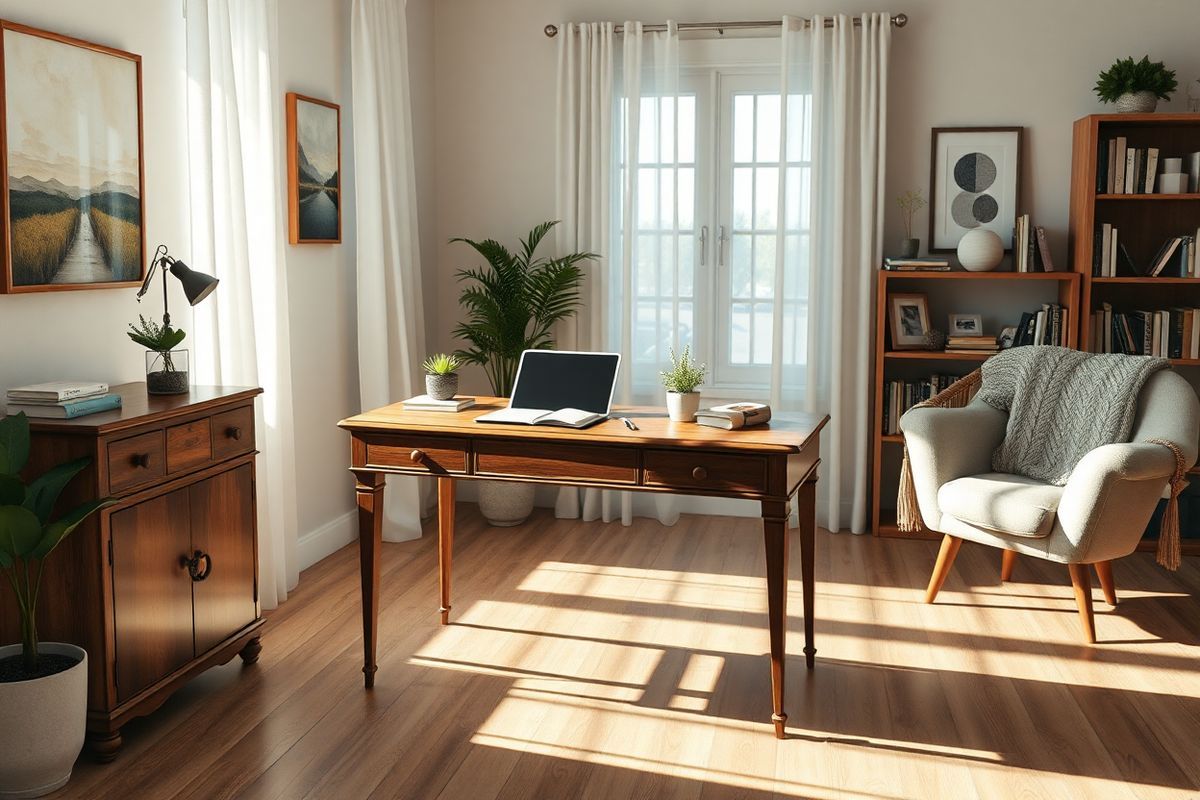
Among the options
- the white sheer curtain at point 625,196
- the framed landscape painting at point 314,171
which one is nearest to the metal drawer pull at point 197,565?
the framed landscape painting at point 314,171

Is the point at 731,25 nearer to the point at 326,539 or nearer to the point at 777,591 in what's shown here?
the point at 326,539

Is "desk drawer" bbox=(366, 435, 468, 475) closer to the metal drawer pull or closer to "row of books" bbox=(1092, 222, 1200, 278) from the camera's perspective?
the metal drawer pull

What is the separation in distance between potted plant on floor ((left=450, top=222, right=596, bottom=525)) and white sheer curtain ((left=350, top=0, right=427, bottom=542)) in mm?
341

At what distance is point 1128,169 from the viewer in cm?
475

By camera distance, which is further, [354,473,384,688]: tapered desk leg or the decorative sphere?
the decorative sphere

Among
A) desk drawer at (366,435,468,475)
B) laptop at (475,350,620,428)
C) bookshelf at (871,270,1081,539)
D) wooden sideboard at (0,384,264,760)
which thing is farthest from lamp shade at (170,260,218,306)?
bookshelf at (871,270,1081,539)

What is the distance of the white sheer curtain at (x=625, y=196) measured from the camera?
5199 mm

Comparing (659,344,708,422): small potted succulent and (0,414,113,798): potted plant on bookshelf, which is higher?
(659,344,708,422): small potted succulent

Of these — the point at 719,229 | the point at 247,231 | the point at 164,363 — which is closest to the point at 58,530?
the point at 164,363

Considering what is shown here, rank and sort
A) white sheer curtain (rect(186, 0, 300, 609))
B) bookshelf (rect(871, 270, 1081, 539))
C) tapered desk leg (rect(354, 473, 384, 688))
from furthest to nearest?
bookshelf (rect(871, 270, 1081, 539)) < white sheer curtain (rect(186, 0, 300, 609)) < tapered desk leg (rect(354, 473, 384, 688))

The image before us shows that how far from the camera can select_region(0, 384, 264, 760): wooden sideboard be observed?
270cm

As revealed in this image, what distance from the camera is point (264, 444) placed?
387 centimetres

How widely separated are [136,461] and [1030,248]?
12.7ft

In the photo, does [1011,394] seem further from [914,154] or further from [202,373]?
[202,373]
